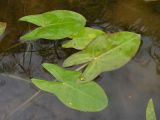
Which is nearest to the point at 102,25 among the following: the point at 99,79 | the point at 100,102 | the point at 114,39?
the point at 114,39

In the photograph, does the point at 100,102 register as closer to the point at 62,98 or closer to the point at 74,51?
the point at 62,98

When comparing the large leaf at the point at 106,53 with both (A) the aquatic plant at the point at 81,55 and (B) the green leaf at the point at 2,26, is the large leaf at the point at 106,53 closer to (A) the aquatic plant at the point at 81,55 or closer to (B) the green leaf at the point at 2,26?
(A) the aquatic plant at the point at 81,55

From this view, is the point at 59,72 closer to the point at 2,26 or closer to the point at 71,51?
the point at 71,51

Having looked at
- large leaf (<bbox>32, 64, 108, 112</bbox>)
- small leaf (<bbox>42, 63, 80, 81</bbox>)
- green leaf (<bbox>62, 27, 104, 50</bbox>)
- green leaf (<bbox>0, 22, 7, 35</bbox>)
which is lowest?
large leaf (<bbox>32, 64, 108, 112</bbox>)

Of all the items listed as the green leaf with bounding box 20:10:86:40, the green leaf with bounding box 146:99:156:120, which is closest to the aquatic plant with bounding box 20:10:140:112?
the green leaf with bounding box 20:10:86:40

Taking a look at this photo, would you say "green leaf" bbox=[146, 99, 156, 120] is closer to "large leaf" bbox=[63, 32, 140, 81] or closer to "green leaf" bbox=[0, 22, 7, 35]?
"large leaf" bbox=[63, 32, 140, 81]

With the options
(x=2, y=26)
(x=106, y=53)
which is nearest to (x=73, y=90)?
(x=106, y=53)

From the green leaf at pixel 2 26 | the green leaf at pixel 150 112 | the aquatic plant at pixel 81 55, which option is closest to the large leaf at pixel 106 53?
the aquatic plant at pixel 81 55
